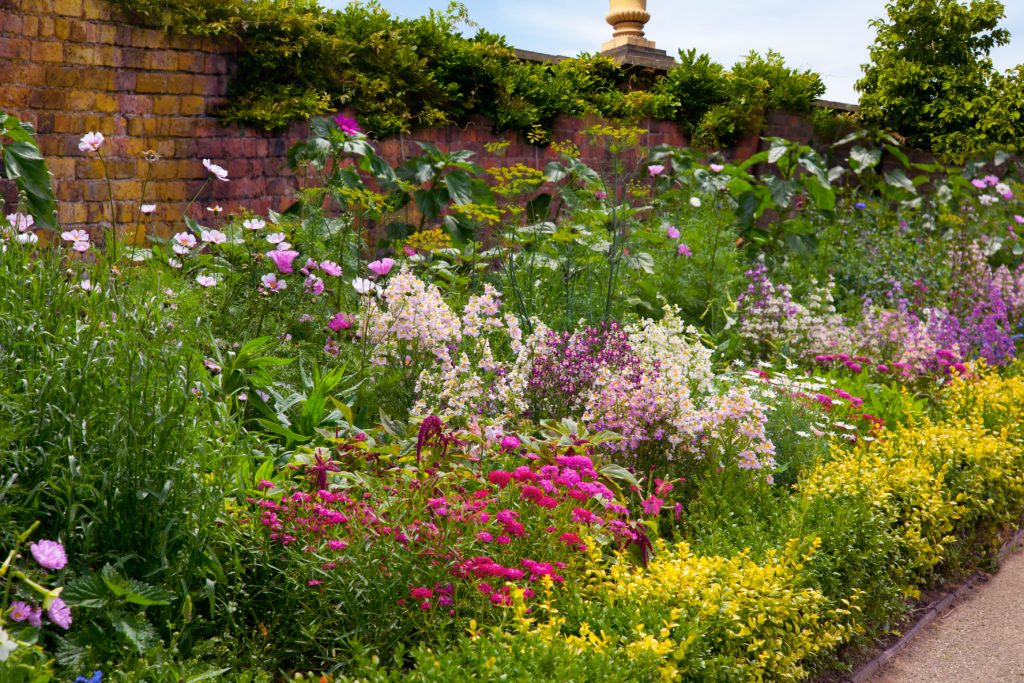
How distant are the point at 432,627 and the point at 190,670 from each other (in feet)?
2.01

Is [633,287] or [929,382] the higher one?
[633,287]

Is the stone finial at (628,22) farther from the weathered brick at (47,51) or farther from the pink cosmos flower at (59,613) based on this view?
the pink cosmos flower at (59,613)

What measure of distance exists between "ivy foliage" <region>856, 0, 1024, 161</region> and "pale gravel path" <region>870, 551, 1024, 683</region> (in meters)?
8.92

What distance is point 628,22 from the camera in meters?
12.0

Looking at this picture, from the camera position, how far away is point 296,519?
2.77m

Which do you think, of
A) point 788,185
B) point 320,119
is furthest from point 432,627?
point 788,185

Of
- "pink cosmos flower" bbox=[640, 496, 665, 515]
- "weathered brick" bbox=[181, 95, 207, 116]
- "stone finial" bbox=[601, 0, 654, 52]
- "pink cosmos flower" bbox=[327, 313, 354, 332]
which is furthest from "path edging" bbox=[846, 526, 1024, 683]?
"stone finial" bbox=[601, 0, 654, 52]

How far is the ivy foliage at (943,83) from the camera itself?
12094 mm

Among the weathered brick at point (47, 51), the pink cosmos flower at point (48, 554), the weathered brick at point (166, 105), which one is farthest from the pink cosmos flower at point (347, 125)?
the pink cosmos flower at point (48, 554)

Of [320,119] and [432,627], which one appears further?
[320,119]

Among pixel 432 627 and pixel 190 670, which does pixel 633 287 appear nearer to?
pixel 432 627

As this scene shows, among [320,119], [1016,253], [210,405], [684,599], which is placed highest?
[320,119]

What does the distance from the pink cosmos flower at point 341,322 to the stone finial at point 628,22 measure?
26.7 ft

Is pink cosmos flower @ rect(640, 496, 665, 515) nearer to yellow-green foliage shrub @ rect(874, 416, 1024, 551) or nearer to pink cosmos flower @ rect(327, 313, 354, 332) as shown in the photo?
yellow-green foliage shrub @ rect(874, 416, 1024, 551)
